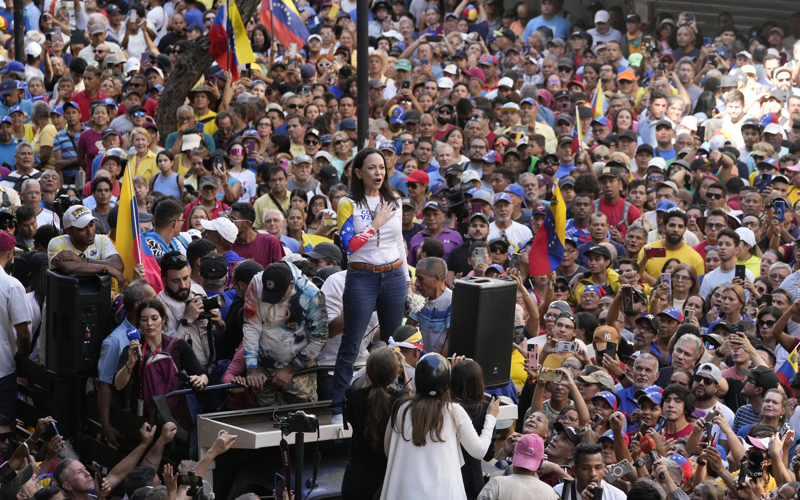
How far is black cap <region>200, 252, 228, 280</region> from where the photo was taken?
8742mm

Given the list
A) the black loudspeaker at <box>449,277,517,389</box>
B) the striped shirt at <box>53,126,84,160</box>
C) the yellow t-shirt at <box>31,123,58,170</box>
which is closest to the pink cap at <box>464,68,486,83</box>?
the striped shirt at <box>53,126,84,160</box>

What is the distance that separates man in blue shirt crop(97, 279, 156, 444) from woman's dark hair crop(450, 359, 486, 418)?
8.36 feet

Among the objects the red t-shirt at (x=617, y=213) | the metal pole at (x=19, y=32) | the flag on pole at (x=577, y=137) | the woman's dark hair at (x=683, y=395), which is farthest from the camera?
the metal pole at (x=19, y=32)

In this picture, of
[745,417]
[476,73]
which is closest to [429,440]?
[745,417]

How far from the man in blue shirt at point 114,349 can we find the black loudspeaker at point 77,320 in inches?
4.7

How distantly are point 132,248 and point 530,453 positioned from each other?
12.9 ft

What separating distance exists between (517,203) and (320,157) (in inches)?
101

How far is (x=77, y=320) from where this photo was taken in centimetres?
810

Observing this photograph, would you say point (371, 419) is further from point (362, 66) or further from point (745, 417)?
point (362, 66)

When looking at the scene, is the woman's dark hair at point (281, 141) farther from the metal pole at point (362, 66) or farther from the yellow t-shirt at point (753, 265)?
the yellow t-shirt at point (753, 265)

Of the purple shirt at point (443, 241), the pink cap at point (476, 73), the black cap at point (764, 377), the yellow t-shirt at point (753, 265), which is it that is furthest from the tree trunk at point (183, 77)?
the black cap at point (764, 377)

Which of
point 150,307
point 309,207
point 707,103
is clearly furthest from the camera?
point 707,103

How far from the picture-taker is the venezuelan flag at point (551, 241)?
10820mm

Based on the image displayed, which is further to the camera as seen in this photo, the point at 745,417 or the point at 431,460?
the point at 745,417
